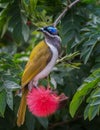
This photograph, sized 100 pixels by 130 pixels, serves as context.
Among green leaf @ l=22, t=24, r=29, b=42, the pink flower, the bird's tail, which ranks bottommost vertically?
green leaf @ l=22, t=24, r=29, b=42

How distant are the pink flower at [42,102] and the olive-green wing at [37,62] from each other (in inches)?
5.0

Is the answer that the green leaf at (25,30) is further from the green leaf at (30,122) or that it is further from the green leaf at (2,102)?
the green leaf at (2,102)

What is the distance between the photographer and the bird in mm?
2650

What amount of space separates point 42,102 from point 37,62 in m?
0.27

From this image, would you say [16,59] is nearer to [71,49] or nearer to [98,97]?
[71,49]

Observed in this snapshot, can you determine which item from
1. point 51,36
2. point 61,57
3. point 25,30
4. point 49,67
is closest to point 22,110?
point 49,67

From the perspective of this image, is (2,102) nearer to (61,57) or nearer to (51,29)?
(51,29)

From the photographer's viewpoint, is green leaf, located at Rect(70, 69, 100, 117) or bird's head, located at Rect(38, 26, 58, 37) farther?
bird's head, located at Rect(38, 26, 58, 37)

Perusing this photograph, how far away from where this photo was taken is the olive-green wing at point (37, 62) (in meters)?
2.67

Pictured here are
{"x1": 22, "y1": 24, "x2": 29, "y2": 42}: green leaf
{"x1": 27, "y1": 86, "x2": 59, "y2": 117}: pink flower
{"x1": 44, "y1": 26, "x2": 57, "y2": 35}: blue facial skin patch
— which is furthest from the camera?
{"x1": 22, "y1": 24, "x2": 29, "y2": 42}: green leaf

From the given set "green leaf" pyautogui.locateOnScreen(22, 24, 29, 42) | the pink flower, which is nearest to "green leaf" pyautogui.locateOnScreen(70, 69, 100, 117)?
the pink flower

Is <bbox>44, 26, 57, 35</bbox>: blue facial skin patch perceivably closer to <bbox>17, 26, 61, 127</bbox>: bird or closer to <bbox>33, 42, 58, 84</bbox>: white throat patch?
<bbox>17, 26, 61, 127</bbox>: bird

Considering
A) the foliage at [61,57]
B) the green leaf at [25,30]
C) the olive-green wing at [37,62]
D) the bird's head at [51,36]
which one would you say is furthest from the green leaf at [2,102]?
the green leaf at [25,30]

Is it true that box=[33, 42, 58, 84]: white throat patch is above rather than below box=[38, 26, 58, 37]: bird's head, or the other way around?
below
